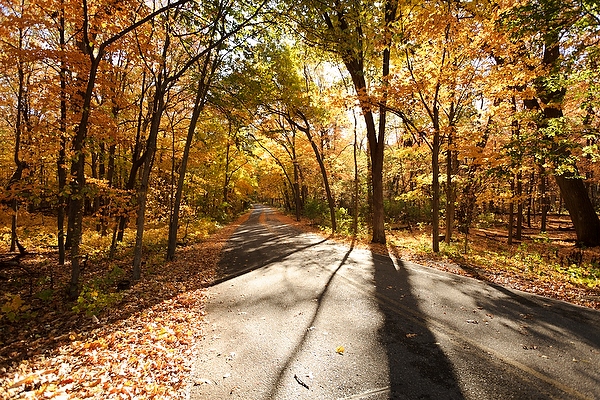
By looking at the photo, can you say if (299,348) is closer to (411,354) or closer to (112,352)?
(411,354)

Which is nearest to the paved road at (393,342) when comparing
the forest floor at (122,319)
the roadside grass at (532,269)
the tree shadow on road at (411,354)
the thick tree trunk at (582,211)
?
the tree shadow on road at (411,354)

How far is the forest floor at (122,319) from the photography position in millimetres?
3541

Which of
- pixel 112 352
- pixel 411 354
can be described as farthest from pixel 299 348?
pixel 112 352

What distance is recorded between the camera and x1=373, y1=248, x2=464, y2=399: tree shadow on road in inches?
130

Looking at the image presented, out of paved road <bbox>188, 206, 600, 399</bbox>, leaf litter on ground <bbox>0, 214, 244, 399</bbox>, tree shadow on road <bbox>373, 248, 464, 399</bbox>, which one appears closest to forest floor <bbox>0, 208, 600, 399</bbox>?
leaf litter on ground <bbox>0, 214, 244, 399</bbox>

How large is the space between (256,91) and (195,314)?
7860 mm

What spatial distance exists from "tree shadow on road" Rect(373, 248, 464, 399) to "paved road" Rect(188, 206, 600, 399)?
2cm

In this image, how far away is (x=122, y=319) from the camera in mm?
Result: 5609

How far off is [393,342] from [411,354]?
35 cm

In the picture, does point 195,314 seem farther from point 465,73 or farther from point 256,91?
point 465,73

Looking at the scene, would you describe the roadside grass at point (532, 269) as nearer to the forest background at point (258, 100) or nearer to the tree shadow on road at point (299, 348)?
the forest background at point (258, 100)

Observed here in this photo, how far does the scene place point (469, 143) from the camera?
1079 centimetres

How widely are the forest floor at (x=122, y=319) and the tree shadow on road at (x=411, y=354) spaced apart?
9.19 ft

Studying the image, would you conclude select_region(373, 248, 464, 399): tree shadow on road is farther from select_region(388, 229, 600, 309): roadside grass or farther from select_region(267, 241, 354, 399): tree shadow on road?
select_region(388, 229, 600, 309): roadside grass
